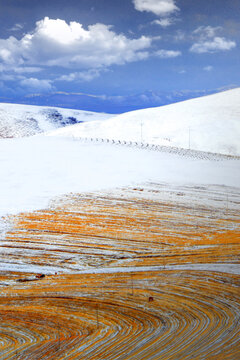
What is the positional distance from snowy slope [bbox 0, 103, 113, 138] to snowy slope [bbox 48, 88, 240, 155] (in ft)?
164

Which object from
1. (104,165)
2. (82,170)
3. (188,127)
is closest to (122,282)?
(82,170)

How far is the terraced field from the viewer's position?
4223 millimetres

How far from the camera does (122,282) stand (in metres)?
5.68

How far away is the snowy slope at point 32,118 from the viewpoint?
3479 inches

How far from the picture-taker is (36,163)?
49.8 feet

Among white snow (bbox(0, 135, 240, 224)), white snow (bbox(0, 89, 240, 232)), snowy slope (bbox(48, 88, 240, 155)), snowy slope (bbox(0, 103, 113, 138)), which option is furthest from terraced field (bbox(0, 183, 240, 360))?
snowy slope (bbox(0, 103, 113, 138))

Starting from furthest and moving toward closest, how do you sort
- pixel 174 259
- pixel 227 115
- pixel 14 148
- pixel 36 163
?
1. pixel 227 115
2. pixel 14 148
3. pixel 36 163
4. pixel 174 259

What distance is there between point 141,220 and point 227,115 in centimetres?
2815

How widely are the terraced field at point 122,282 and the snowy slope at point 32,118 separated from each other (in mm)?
76078

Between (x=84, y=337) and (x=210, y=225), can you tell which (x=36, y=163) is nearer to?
(x=210, y=225)

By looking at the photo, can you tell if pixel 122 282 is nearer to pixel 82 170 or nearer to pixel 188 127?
pixel 82 170

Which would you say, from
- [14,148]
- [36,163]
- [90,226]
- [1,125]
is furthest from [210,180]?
[1,125]

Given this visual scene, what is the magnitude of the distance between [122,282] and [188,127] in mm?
26955

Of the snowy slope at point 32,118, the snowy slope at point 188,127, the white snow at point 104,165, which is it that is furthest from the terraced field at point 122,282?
the snowy slope at point 32,118
